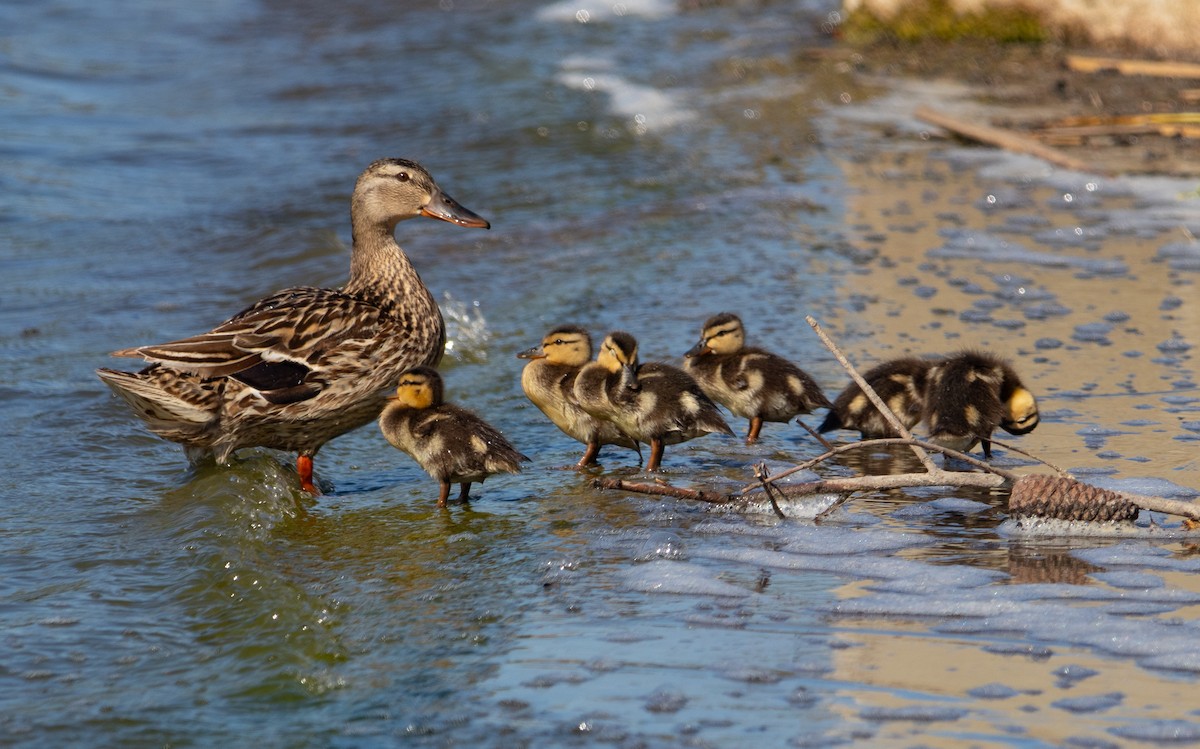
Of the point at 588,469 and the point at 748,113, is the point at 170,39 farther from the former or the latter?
the point at 588,469

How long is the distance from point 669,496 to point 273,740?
6.51 feet

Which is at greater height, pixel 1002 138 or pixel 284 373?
pixel 1002 138

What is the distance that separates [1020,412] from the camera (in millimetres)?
5488

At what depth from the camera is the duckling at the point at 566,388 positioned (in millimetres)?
5797

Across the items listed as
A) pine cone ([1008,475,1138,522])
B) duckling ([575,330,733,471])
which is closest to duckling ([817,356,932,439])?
duckling ([575,330,733,471])

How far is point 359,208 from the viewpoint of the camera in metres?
6.52

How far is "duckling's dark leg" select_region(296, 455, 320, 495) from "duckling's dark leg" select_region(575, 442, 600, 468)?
1.01m

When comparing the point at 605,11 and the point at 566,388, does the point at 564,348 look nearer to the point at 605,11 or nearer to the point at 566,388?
the point at 566,388

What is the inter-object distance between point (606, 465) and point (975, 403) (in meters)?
1.45

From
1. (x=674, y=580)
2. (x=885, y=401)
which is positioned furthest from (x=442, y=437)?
(x=885, y=401)

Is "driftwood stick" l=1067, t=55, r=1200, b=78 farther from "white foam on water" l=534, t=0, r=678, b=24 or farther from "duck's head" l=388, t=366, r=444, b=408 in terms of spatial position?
"duck's head" l=388, t=366, r=444, b=408

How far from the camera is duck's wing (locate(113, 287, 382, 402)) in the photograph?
5.56 metres

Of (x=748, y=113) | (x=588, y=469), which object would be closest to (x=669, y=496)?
(x=588, y=469)

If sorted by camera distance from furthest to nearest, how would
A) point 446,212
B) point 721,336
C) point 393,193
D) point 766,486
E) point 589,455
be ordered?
point 446,212
point 393,193
point 721,336
point 589,455
point 766,486
